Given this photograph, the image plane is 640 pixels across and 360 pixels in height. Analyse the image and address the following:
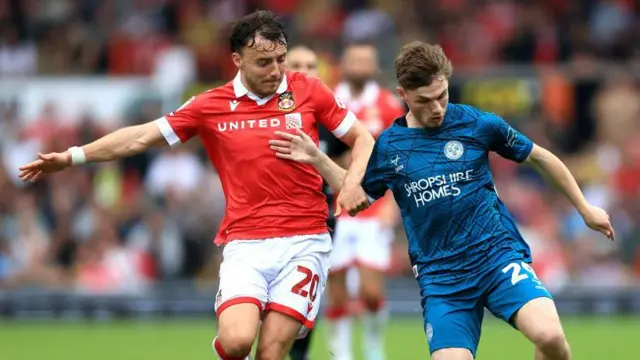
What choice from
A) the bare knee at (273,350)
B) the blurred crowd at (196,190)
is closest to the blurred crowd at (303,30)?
the blurred crowd at (196,190)

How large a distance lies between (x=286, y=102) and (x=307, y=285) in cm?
121

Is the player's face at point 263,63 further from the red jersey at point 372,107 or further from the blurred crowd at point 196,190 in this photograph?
the blurred crowd at point 196,190

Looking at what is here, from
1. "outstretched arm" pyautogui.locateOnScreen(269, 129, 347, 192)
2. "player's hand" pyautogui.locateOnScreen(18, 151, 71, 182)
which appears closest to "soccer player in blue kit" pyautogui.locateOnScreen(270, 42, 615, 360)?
"outstretched arm" pyautogui.locateOnScreen(269, 129, 347, 192)

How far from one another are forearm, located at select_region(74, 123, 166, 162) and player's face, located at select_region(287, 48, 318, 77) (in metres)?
2.56

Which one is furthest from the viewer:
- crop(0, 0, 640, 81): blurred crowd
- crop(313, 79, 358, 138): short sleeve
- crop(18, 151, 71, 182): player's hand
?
crop(0, 0, 640, 81): blurred crowd

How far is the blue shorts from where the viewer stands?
797cm

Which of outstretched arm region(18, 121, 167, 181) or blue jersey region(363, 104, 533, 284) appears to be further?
outstretched arm region(18, 121, 167, 181)

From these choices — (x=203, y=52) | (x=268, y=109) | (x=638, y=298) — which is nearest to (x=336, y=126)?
(x=268, y=109)

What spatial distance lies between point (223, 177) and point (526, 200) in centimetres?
978

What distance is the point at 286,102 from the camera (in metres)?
8.76

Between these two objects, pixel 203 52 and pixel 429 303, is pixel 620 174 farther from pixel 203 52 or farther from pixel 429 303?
pixel 429 303

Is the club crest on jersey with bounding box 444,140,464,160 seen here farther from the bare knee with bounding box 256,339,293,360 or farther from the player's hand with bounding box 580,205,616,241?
the bare knee with bounding box 256,339,293,360

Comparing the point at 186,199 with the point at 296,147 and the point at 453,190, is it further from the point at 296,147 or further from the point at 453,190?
the point at 453,190

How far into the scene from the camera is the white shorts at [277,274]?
28.0 feet
